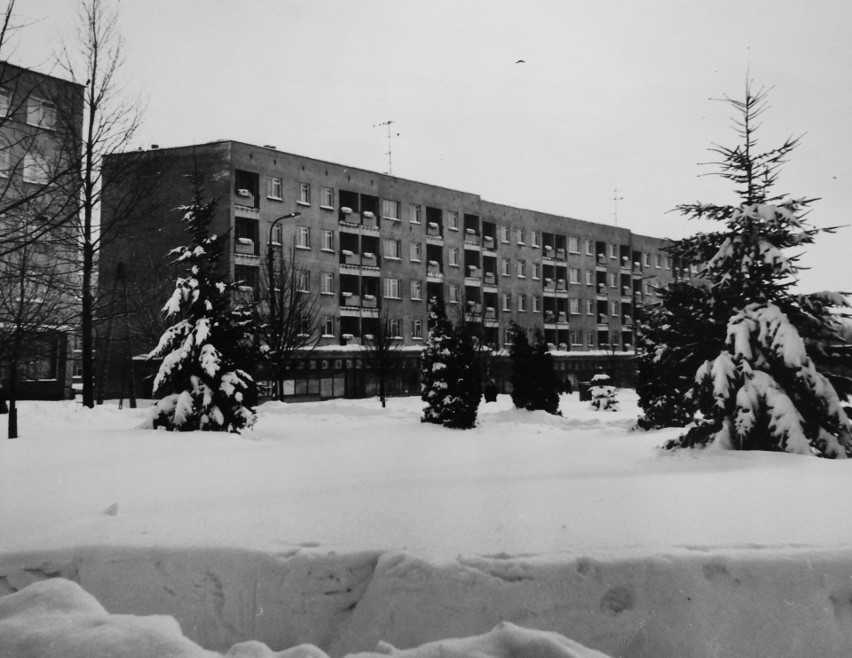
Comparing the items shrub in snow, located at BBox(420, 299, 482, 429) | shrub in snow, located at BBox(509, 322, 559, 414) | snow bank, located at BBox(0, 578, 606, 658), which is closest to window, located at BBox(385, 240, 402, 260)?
shrub in snow, located at BBox(509, 322, 559, 414)

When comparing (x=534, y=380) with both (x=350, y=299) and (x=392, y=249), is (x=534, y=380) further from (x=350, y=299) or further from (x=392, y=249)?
(x=392, y=249)

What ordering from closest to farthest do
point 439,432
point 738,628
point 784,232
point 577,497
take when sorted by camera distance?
point 738,628 → point 577,497 → point 784,232 → point 439,432

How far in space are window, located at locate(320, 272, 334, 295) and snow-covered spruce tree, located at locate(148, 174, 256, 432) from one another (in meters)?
24.8

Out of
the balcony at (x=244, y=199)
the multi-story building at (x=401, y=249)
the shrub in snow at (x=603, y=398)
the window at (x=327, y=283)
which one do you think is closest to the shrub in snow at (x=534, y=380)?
the shrub in snow at (x=603, y=398)

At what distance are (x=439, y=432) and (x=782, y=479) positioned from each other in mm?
10777

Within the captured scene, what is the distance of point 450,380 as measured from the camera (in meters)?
19.2

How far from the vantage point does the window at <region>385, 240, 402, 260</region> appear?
44.0 m

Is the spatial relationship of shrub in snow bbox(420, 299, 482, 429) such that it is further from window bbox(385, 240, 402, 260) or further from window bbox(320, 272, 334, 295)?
window bbox(385, 240, 402, 260)

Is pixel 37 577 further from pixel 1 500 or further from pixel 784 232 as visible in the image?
pixel 784 232

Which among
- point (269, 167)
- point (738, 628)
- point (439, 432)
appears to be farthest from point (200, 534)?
point (269, 167)

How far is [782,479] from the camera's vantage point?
7.34m

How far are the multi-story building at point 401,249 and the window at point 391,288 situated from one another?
0.24ft

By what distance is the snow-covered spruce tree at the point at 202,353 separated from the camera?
46.4ft

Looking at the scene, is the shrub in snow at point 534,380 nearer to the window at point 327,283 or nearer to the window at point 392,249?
the window at point 327,283
